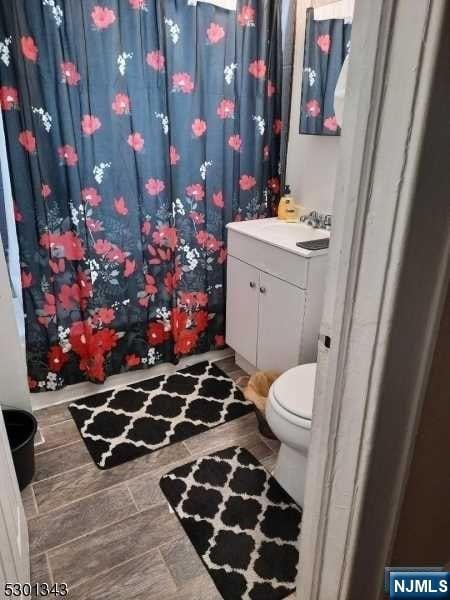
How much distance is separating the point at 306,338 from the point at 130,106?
1373 millimetres

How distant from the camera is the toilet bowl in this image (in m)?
1.48

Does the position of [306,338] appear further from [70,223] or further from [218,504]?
[70,223]

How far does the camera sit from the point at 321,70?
206cm

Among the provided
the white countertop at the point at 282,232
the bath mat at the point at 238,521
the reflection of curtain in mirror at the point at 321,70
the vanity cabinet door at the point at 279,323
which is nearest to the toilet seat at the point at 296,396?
the vanity cabinet door at the point at 279,323

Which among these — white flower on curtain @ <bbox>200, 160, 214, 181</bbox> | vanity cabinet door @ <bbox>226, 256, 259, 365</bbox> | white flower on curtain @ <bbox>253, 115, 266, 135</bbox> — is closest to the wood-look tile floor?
vanity cabinet door @ <bbox>226, 256, 259, 365</bbox>

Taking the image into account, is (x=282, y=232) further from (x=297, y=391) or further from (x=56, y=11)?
(x=56, y=11)

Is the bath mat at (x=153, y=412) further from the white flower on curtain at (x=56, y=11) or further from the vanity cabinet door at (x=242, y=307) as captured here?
the white flower on curtain at (x=56, y=11)

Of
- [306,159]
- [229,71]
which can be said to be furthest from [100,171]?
[306,159]

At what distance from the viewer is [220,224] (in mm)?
2389

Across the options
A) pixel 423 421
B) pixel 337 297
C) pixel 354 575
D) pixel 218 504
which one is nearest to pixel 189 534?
pixel 218 504

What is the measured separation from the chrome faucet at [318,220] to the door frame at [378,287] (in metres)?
1.52

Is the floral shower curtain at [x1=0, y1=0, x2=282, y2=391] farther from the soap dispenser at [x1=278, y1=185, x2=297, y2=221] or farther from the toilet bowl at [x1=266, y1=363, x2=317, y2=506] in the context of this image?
the toilet bowl at [x1=266, y1=363, x2=317, y2=506]

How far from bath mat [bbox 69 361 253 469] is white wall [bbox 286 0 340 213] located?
1173 millimetres

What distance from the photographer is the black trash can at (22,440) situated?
1.63 m
